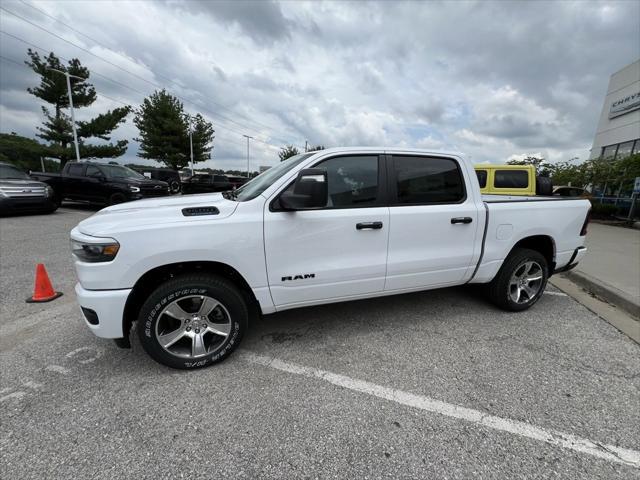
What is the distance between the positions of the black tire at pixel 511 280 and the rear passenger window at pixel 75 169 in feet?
42.8

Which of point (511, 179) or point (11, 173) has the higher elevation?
point (511, 179)

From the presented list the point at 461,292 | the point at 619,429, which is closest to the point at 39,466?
the point at 619,429

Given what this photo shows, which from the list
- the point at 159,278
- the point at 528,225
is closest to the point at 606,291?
the point at 528,225

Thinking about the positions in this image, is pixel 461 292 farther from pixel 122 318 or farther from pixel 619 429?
pixel 122 318

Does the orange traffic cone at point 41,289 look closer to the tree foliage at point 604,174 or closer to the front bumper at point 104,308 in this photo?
the front bumper at point 104,308

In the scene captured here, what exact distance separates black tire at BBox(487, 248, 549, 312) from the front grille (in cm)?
1205

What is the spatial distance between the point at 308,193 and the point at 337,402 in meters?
1.52

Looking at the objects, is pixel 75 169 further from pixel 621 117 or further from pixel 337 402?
pixel 621 117

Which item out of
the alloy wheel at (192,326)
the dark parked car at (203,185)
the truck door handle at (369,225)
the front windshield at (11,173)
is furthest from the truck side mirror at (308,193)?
the dark parked car at (203,185)

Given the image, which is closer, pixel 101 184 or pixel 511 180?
pixel 511 180

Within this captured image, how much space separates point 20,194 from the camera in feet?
29.4

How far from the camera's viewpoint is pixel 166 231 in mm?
2240

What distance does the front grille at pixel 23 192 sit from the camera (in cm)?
879

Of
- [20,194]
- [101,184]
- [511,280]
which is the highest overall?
[101,184]
